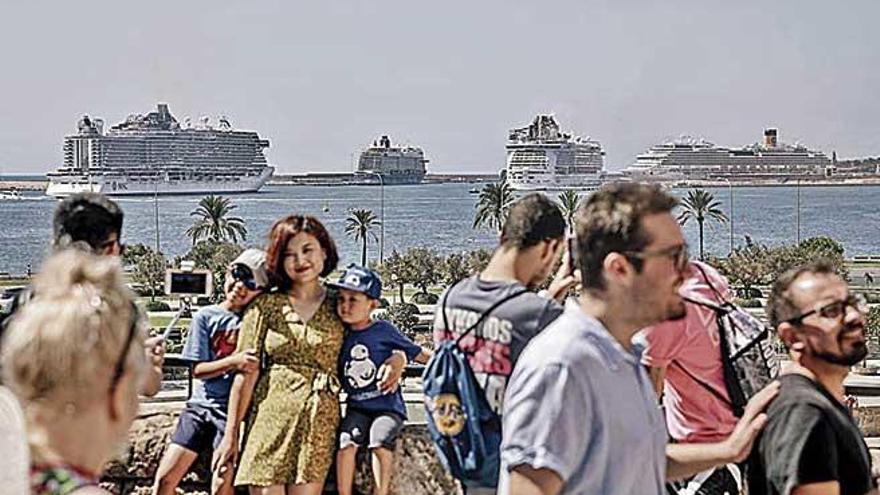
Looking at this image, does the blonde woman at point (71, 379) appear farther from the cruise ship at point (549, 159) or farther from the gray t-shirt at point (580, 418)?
the cruise ship at point (549, 159)

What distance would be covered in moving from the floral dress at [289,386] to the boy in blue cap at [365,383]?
0.06 meters

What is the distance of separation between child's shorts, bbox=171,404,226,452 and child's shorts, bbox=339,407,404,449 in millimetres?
479

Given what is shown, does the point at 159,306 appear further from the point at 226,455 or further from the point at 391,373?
the point at 391,373

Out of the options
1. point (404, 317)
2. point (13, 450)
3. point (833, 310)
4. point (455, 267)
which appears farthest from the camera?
point (455, 267)

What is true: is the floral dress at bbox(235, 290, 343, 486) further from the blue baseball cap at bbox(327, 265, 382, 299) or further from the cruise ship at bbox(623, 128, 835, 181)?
the cruise ship at bbox(623, 128, 835, 181)

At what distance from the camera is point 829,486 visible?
278 cm

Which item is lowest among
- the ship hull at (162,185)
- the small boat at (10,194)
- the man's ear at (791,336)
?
the man's ear at (791,336)

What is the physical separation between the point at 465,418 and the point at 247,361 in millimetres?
1237

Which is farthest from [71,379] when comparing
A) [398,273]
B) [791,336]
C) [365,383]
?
[398,273]

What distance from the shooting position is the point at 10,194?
187 metres

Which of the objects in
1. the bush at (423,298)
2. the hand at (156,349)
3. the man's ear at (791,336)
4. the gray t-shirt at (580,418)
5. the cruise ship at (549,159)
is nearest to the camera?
the gray t-shirt at (580,418)

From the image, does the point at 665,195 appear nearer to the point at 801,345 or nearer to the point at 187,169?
the point at 801,345

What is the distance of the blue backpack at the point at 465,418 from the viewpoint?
3414mm

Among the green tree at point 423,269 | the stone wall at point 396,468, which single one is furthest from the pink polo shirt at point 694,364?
the green tree at point 423,269
